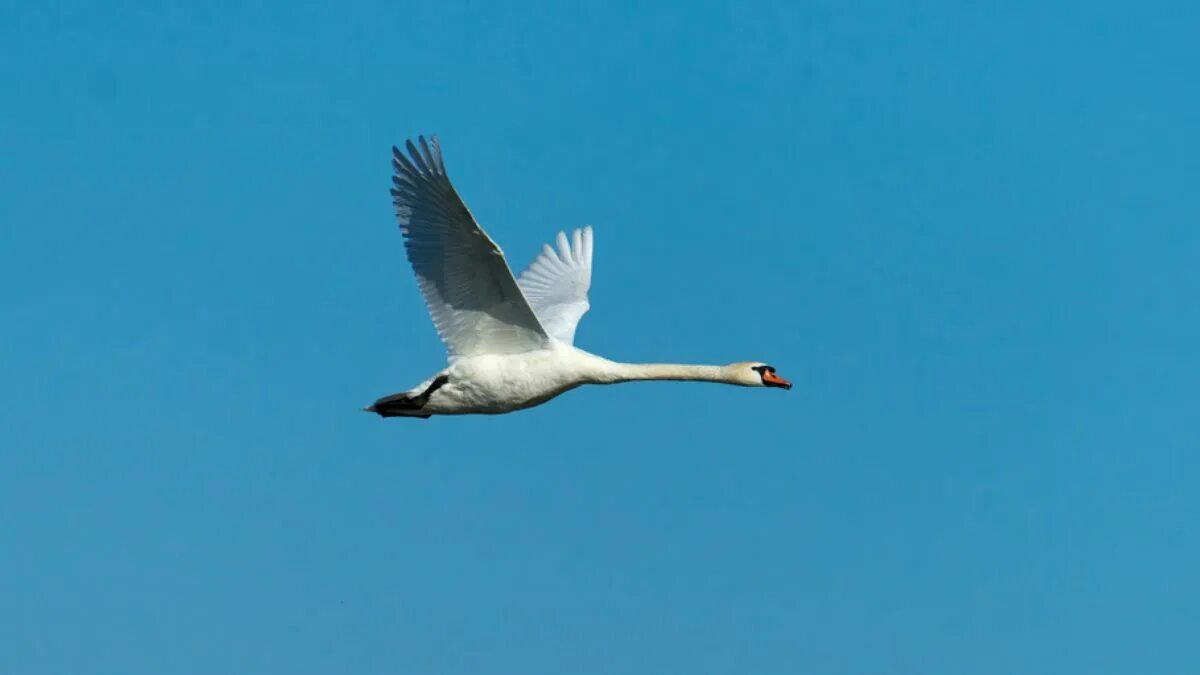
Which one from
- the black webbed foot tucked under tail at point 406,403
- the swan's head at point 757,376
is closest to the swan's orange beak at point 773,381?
the swan's head at point 757,376

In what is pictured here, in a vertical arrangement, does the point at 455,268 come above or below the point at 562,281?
below

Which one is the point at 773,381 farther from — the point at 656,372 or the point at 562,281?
the point at 562,281

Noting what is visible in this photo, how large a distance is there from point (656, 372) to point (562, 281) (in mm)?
5544

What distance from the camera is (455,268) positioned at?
66.8 ft

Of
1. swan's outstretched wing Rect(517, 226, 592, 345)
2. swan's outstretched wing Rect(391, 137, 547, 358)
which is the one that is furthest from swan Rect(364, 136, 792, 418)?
swan's outstretched wing Rect(517, 226, 592, 345)

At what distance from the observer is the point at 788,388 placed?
2116 centimetres

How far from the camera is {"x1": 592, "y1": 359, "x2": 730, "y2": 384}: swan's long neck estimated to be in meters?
20.7

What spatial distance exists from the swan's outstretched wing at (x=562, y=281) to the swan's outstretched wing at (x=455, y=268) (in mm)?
3345

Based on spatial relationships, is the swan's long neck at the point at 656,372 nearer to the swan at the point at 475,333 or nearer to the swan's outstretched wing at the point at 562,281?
the swan at the point at 475,333

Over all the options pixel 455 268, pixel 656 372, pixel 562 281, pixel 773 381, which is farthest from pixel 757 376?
pixel 562 281

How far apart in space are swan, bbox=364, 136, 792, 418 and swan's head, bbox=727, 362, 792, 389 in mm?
12

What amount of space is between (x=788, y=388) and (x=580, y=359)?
8.70 ft

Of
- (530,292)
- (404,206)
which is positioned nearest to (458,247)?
(404,206)

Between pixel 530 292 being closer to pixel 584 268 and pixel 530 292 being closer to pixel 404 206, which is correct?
pixel 584 268
